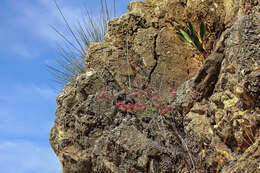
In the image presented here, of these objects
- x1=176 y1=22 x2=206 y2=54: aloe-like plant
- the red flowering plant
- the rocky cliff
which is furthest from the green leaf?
the red flowering plant

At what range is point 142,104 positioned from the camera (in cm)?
430

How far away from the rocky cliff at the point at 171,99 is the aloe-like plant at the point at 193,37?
122mm

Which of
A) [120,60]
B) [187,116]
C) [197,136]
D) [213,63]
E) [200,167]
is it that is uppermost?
[120,60]

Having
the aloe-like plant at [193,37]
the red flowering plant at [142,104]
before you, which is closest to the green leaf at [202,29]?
the aloe-like plant at [193,37]

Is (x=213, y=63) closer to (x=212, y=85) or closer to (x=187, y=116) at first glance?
(x=212, y=85)

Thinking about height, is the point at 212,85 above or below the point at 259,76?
above

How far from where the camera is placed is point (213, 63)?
11.6 ft

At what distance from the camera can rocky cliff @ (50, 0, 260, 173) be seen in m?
2.95

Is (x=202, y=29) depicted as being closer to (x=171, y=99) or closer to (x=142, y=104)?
(x=171, y=99)

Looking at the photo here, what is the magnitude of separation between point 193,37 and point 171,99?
117 centimetres

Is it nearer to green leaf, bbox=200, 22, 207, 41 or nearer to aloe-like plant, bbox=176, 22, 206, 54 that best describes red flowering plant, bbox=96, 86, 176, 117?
aloe-like plant, bbox=176, 22, 206, 54

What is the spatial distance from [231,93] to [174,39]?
92.1 inches

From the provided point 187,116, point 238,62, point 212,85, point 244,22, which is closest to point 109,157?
point 187,116

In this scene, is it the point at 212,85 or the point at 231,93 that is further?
the point at 212,85
